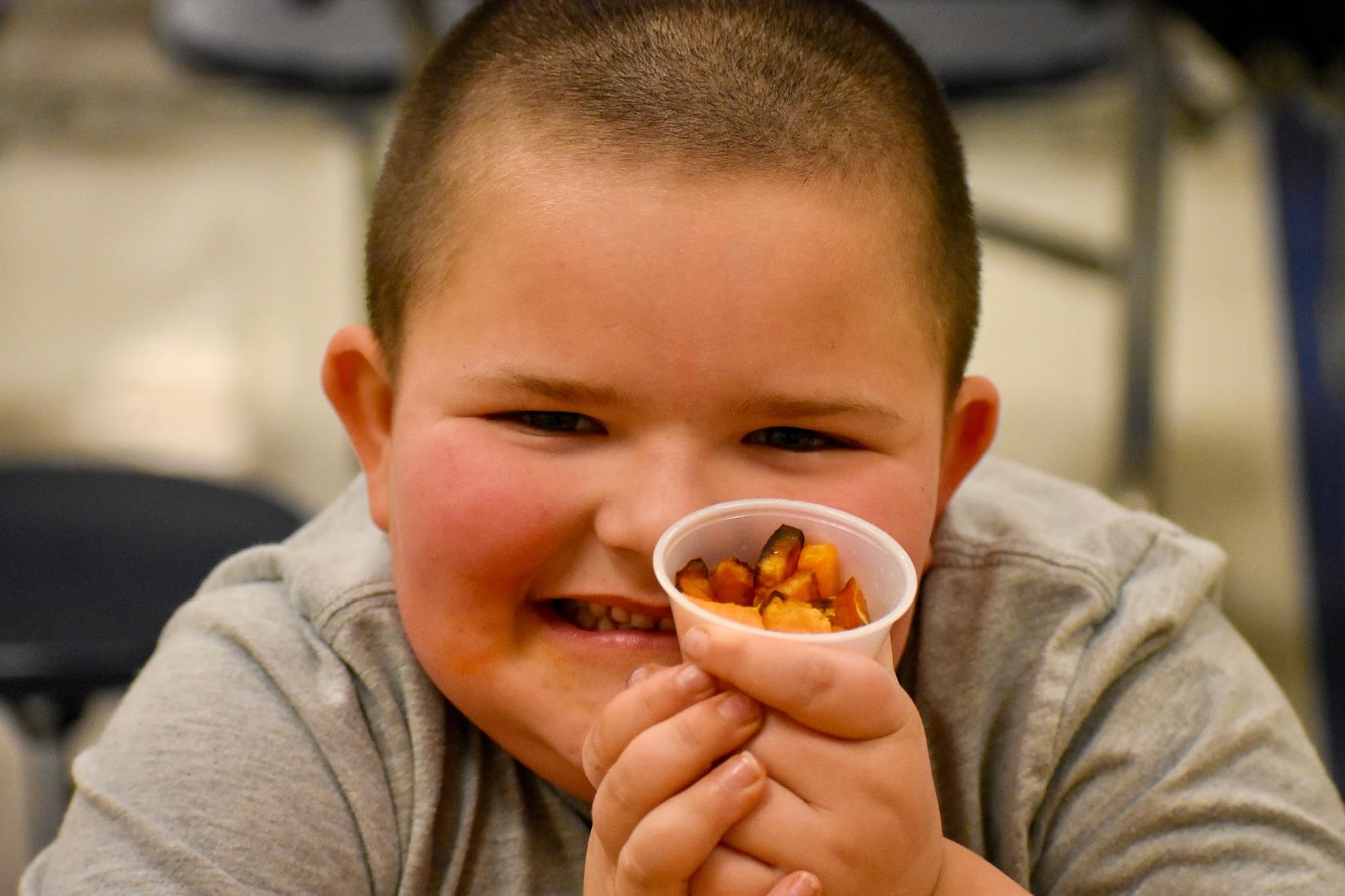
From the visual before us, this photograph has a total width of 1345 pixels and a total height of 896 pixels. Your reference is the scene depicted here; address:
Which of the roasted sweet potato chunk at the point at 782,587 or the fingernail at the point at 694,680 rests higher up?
the roasted sweet potato chunk at the point at 782,587

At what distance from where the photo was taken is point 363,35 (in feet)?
7.25

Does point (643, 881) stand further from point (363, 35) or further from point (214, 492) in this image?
point (363, 35)

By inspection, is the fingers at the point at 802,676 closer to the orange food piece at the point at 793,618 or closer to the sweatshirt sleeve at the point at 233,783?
the orange food piece at the point at 793,618

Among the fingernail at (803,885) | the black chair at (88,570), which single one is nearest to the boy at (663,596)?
the fingernail at (803,885)

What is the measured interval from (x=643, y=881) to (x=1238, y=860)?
16.8 inches

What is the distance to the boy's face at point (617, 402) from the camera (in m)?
0.77

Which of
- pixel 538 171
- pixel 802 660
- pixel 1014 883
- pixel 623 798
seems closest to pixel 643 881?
pixel 623 798

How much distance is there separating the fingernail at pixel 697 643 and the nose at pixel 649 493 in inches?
4.3

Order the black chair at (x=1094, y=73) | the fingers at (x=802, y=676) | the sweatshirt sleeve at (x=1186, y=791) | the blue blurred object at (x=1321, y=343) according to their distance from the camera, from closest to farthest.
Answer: the fingers at (x=802, y=676)
the sweatshirt sleeve at (x=1186, y=791)
the black chair at (x=1094, y=73)
the blue blurred object at (x=1321, y=343)

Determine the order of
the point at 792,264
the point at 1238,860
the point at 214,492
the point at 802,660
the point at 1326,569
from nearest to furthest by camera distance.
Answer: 1. the point at 802,660
2. the point at 792,264
3. the point at 1238,860
4. the point at 214,492
5. the point at 1326,569

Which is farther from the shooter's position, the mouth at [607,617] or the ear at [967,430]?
the ear at [967,430]

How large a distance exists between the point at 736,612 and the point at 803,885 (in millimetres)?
138

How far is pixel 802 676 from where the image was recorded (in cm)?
65

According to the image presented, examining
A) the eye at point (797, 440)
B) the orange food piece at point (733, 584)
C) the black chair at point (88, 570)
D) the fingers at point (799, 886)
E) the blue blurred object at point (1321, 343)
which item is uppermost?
the eye at point (797, 440)
